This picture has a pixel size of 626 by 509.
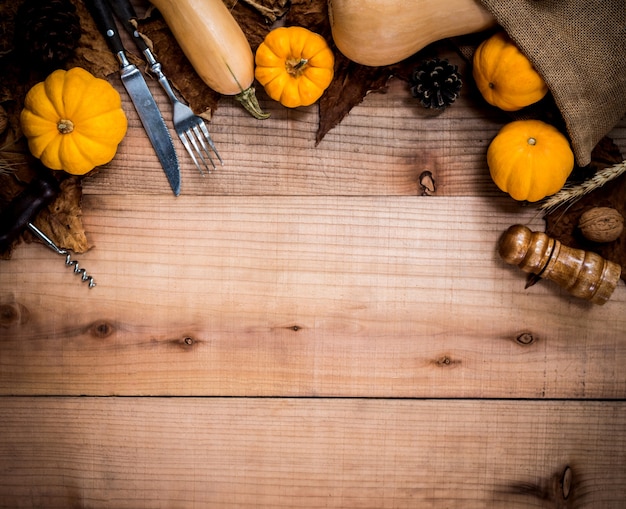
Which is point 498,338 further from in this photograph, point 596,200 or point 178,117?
point 178,117

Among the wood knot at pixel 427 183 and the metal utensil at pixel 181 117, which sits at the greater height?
the metal utensil at pixel 181 117

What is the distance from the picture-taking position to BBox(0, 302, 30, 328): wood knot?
44.8 inches

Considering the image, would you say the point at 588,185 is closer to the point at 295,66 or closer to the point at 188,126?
the point at 295,66

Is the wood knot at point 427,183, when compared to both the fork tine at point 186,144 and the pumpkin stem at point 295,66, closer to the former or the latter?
the pumpkin stem at point 295,66

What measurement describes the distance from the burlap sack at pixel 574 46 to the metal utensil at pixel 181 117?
0.52 meters

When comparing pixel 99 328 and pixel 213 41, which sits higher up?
pixel 213 41

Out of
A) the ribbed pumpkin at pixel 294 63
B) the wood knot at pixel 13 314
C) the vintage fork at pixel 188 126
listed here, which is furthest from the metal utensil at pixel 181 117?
the wood knot at pixel 13 314

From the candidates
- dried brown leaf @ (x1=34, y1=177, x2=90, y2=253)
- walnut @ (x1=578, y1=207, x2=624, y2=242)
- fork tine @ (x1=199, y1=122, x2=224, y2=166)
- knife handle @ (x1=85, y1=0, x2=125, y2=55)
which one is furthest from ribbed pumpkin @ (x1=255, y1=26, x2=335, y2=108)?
walnut @ (x1=578, y1=207, x2=624, y2=242)

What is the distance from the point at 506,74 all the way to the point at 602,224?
315mm

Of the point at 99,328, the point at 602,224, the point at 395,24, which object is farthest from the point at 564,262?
the point at 99,328

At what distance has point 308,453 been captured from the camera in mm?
1164

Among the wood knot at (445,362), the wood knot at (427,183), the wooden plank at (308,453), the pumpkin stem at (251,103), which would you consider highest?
the pumpkin stem at (251,103)

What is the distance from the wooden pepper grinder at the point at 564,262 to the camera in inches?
41.3

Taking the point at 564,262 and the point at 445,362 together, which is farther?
the point at 445,362
